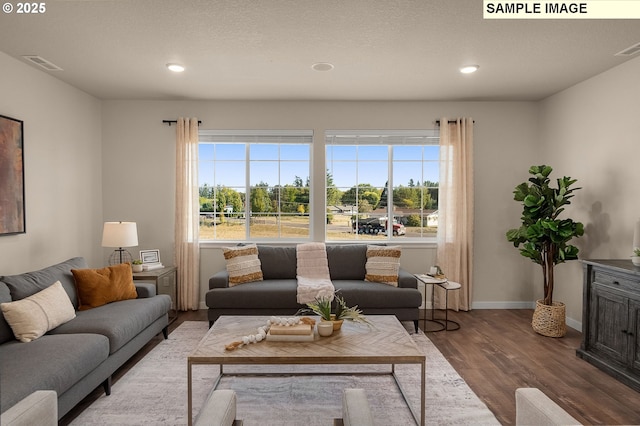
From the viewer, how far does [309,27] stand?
290 cm

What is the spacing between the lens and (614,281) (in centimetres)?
317

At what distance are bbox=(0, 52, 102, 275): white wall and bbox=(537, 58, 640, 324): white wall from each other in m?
5.80

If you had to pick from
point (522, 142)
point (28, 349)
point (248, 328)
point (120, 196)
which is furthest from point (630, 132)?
point (120, 196)

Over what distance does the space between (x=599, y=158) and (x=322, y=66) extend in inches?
121

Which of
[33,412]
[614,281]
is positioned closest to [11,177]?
[33,412]

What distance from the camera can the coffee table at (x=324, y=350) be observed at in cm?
235

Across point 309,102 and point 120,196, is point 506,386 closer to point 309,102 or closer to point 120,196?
point 309,102

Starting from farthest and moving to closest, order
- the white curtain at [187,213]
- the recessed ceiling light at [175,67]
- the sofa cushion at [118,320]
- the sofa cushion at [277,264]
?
the white curtain at [187,213] → the sofa cushion at [277,264] → the recessed ceiling light at [175,67] → the sofa cushion at [118,320]

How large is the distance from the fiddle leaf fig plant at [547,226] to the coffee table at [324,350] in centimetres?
213

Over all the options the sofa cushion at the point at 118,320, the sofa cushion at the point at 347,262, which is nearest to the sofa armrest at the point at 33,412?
the sofa cushion at the point at 118,320

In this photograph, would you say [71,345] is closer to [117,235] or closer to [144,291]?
[144,291]

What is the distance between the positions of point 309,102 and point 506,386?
3896mm

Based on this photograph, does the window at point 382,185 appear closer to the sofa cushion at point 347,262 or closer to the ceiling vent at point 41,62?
the sofa cushion at point 347,262

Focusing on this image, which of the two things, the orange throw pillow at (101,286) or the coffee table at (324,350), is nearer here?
the coffee table at (324,350)
